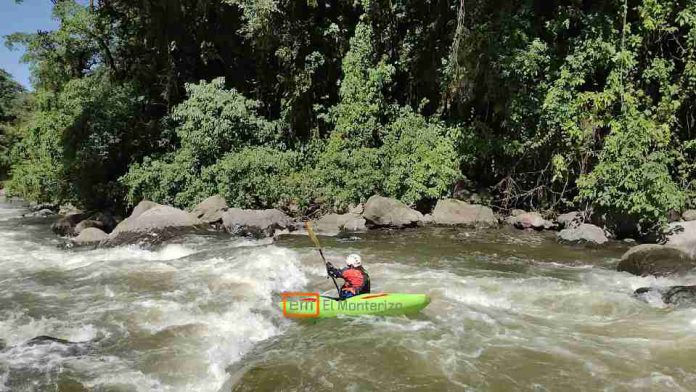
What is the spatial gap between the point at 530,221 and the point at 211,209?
286 inches

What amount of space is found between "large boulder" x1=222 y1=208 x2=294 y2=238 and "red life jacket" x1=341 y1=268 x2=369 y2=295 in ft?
17.0

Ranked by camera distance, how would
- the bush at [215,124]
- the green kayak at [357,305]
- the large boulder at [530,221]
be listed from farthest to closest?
the bush at [215,124] → the large boulder at [530,221] → the green kayak at [357,305]

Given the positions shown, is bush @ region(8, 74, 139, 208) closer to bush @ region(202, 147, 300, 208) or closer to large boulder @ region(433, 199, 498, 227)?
bush @ region(202, 147, 300, 208)

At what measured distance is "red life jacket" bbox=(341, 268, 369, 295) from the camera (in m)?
6.58

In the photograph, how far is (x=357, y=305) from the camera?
6363 millimetres

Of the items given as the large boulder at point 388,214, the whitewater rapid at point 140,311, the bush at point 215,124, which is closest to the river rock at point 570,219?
the large boulder at point 388,214

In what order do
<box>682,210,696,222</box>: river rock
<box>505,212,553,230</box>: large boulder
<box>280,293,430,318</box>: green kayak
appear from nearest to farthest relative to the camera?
<box>280,293,430,318</box>: green kayak → <box>682,210,696,222</box>: river rock → <box>505,212,553,230</box>: large boulder

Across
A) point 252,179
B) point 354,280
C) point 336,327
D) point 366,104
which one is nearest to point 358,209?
point 252,179

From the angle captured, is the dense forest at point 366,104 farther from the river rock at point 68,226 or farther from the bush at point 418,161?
the river rock at point 68,226

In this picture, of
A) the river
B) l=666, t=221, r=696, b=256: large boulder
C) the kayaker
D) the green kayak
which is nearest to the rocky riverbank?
l=666, t=221, r=696, b=256: large boulder

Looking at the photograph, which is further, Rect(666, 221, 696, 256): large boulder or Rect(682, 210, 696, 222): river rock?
Rect(682, 210, 696, 222): river rock

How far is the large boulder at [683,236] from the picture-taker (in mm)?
8742

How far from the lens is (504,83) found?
12406mm

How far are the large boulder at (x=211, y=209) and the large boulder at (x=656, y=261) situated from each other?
8377mm
